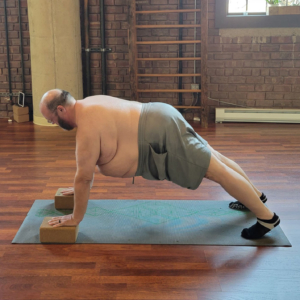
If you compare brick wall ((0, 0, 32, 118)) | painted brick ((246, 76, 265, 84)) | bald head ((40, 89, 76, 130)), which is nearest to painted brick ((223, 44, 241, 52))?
painted brick ((246, 76, 265, 84))

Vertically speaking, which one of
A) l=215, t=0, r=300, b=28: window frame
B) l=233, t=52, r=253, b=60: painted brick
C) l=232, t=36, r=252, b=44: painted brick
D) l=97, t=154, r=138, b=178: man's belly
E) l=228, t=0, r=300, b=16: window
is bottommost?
l=97, t=154, r=138, b=178: man's belly

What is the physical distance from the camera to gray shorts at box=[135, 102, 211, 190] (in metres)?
2.21

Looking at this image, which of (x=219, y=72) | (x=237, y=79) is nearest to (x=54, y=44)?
(x=219, y=72)

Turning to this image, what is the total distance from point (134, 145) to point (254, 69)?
12.7 feet

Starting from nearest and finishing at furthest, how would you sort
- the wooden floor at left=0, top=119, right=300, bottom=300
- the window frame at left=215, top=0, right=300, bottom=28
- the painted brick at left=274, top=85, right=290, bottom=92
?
the wooden floor at left=0, top=119, right=300, bottom=300 < the window frame at left=215, top=0, right=300, bottom=28 < the painted brick at left=274, top=85, right=290, bottom=92

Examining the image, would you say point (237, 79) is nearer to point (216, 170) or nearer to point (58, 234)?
point (216, 170)

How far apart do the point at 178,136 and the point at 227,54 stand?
373cm

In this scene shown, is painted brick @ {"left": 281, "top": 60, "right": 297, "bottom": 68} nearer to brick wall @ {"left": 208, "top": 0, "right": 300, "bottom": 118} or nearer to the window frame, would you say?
brick wall @ {"left": 208, "top": 0, "right": 300, "bottom": 118}

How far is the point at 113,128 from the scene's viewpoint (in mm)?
2164

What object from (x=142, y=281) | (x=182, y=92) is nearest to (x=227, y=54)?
(x=182, y=92)

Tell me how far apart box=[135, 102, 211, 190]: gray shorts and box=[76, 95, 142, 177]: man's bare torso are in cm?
4

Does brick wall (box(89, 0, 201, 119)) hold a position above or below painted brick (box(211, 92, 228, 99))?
above

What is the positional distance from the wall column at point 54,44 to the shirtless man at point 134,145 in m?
3.26

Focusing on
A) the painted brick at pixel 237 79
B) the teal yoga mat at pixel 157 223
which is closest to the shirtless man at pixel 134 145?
the teal yoga mat at pixel 157 223
